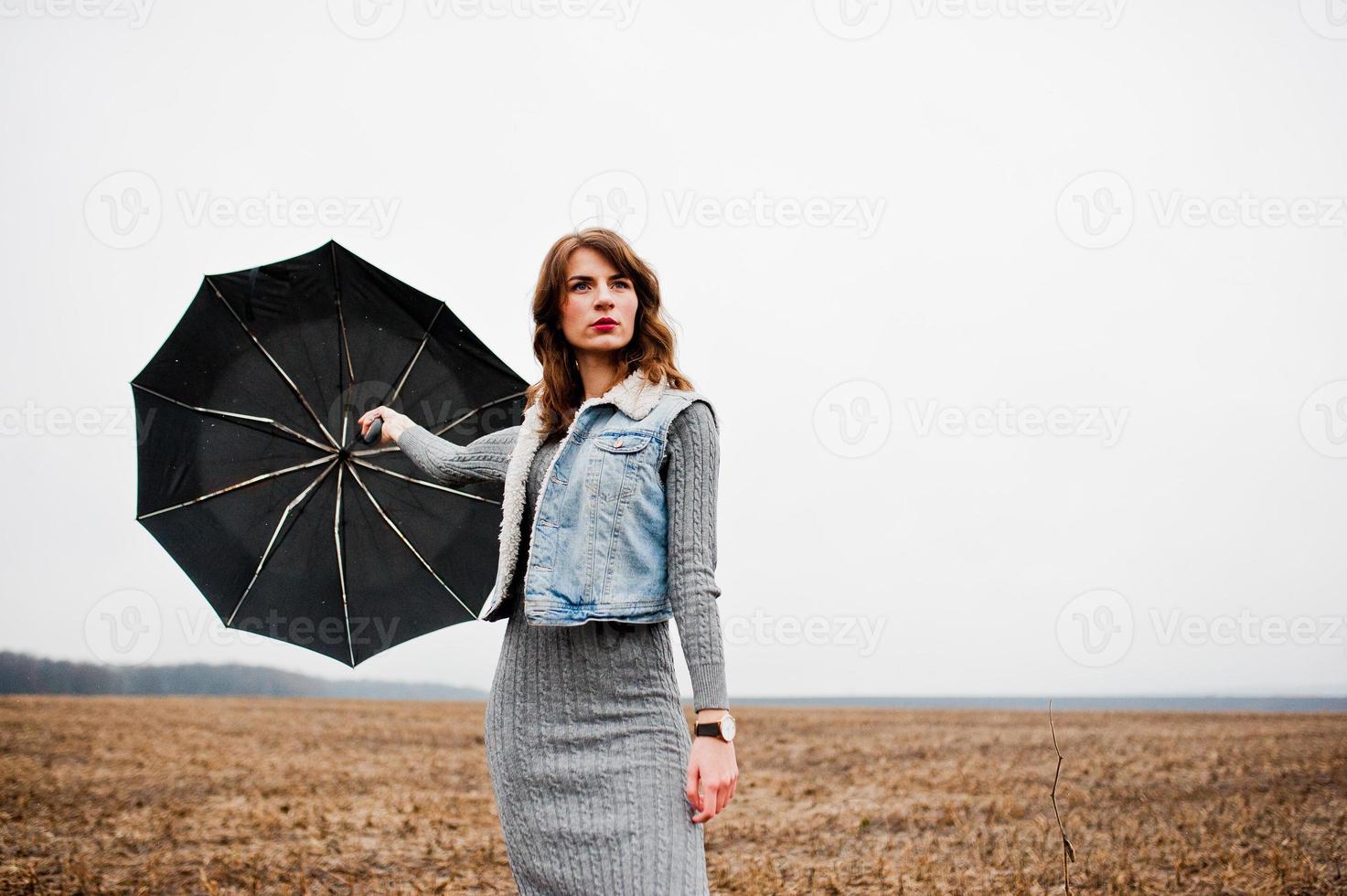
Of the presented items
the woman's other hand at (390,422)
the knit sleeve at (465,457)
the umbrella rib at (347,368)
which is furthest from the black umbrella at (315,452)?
the knit sleeve at (465,457)

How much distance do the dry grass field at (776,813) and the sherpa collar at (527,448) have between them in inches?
197

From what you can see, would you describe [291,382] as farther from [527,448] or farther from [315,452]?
[527,448]

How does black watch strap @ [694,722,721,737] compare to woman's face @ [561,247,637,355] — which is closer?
black watch strap @ [694,722,721,737]

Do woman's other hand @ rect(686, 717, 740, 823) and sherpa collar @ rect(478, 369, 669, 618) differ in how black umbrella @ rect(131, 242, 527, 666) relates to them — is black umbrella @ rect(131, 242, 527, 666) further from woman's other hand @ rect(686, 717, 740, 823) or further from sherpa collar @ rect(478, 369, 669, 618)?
woman's other hand @ rect(686, 717, 740, 823)

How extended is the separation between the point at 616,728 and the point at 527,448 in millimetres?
742

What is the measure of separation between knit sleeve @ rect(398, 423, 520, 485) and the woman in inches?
9.1

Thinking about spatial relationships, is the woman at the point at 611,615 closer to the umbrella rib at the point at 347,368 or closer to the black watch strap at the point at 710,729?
the black watch strap at the point at 710,729

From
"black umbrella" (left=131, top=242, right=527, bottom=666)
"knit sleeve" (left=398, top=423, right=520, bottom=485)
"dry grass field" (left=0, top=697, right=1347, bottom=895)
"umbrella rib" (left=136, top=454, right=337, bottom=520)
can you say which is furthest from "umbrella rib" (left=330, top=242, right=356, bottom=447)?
"dry grass field" (left=0, top=697, right=1347, bottom=895)

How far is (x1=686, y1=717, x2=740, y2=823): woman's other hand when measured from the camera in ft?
6.97

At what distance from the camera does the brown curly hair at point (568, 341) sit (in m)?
2.43

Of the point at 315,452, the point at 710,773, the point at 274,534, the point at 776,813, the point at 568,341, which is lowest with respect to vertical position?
the point at 776,813

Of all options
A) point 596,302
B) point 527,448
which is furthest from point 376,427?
point 596,302

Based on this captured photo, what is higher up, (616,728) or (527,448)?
(527,448)

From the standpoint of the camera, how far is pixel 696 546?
2166 mm
